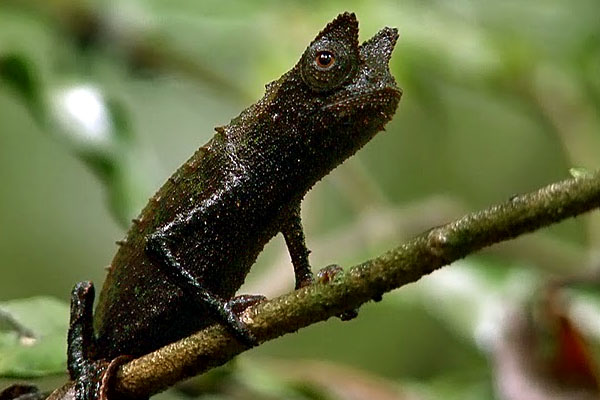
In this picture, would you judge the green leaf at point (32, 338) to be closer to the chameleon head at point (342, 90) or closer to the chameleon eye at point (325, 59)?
the chameleon head at point (342, 90)

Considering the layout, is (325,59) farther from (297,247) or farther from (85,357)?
(85,357)

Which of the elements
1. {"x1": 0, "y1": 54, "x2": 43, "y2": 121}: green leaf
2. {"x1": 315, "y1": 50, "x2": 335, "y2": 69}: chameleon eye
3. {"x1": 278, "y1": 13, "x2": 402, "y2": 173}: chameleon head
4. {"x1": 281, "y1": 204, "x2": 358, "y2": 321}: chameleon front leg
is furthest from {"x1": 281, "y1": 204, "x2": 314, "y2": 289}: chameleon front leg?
{"x1": 0, "y1": 54, "x2": 43, "y2": 121}: green leaf

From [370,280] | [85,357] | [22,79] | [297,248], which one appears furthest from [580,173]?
[22,79]

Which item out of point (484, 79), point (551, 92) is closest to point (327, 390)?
point (484, 79)

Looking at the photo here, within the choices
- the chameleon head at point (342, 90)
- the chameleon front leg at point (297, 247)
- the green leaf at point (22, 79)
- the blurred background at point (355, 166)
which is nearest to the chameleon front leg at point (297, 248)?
the chameleon front leg at point (297, 247)

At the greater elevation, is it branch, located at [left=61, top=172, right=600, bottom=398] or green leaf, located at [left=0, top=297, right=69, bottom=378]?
green leaf, located at [left=0, top=297, right=69, bottom=378]

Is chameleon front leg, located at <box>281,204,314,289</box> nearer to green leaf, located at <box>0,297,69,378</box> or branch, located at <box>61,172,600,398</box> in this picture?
branch, located at <box>61,172,600,398</box>
